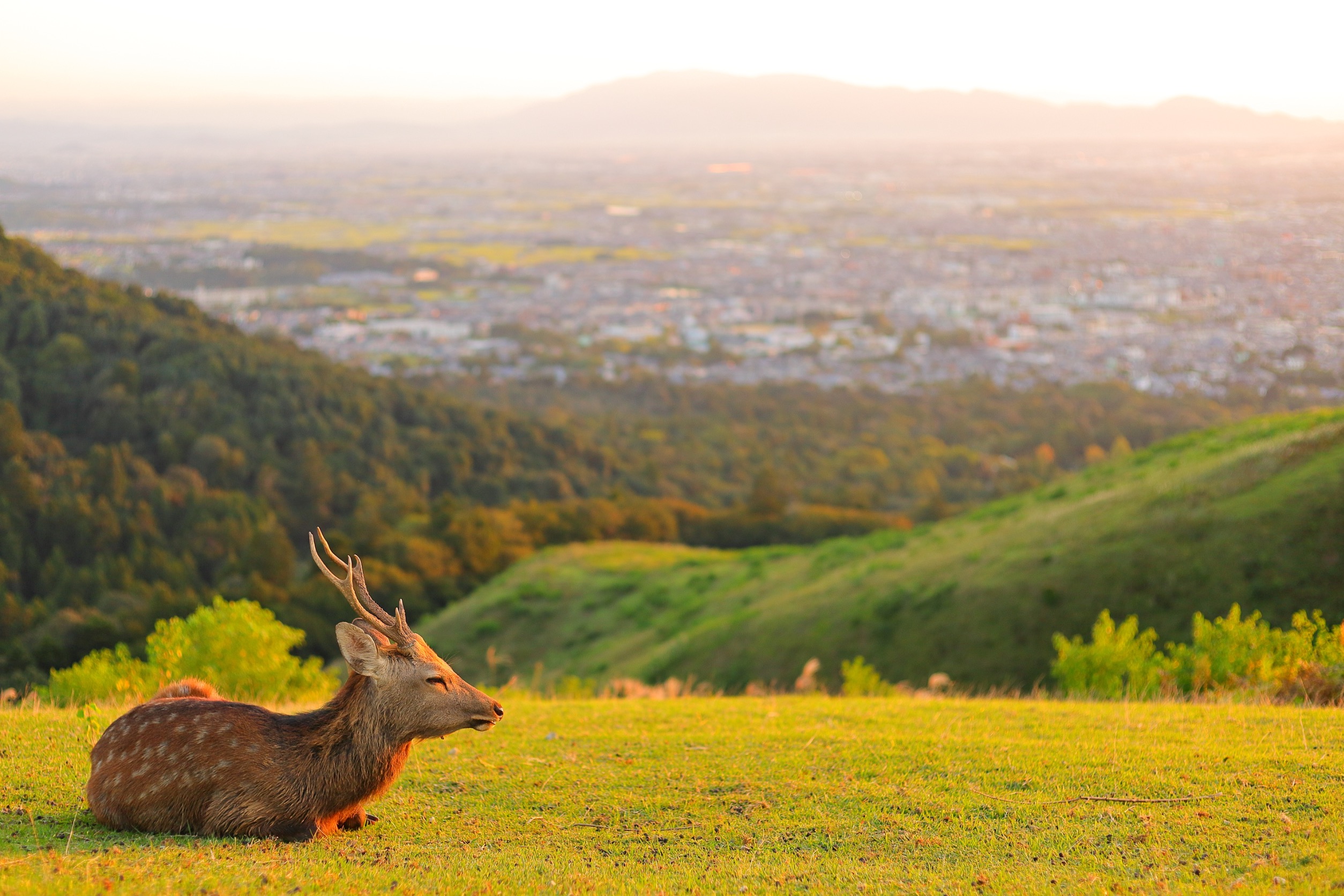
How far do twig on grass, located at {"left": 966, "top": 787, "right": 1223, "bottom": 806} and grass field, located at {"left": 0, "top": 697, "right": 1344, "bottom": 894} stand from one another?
0.04 metres

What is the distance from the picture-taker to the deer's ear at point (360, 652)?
5.31 meters

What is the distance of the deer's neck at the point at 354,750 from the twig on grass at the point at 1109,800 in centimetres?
371

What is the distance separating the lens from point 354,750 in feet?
18.2

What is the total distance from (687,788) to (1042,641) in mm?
13593

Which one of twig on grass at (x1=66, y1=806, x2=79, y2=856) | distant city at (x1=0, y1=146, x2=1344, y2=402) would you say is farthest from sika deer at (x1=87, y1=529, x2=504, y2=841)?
distant city at (x1=0, y1=146, x2=1344, y2=402)

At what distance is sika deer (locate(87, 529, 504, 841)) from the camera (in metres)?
5.32

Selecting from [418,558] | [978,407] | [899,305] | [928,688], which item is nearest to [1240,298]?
[978,407]

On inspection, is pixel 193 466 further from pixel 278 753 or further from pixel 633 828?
pixel 633 828

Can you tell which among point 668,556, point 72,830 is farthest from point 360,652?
point 668,556

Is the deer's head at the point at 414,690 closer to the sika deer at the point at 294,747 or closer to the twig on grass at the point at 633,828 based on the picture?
the sika deer at the point at 294,747

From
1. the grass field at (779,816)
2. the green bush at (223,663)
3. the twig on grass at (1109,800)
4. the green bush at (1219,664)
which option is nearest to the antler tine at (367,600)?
the grass field at (779,816)

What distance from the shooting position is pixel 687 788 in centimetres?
681

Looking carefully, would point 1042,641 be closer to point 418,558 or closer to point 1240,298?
point 418,558

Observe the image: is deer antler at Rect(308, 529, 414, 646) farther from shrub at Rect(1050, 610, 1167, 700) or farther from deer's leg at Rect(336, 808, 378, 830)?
shrub at Rect(1050, 610, 1167, 700)
